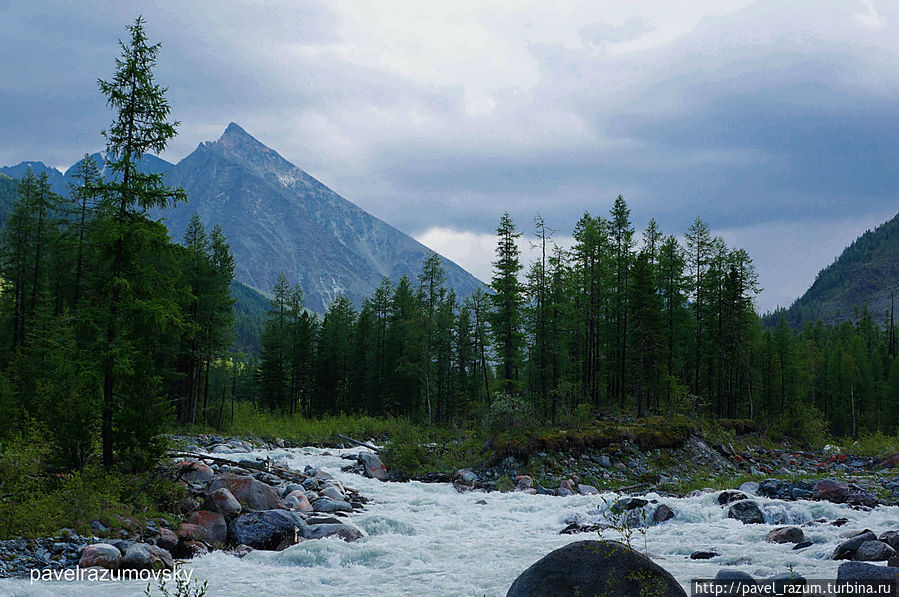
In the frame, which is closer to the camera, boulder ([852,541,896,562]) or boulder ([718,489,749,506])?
boulder ([852,541,896,562])

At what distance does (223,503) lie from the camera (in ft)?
45.6

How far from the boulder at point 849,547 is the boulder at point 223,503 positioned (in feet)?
44.4

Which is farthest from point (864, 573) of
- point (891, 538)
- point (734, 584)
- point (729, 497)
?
point (729, 497)

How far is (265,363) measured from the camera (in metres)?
62.0

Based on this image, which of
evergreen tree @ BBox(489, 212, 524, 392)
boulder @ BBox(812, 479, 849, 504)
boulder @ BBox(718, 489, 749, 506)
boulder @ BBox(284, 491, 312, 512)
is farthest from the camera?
evergreen tree @ BBox(489, 212, 524, 392)

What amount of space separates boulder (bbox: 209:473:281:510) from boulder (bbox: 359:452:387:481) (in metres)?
8.89

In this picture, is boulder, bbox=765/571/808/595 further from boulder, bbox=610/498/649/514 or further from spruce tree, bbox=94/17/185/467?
spruce tree, bbox=94/17/185/467

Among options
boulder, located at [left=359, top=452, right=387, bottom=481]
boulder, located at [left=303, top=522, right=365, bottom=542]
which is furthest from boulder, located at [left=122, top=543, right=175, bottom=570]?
boulder, located at [left=359, top=452, right=387, bottom=481]

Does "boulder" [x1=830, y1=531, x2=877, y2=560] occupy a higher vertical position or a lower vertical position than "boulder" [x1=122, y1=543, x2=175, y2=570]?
higher

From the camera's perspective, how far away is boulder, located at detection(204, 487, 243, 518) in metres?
13.8

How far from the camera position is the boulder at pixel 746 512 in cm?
1445

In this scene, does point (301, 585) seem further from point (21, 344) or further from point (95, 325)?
point (21, 344)

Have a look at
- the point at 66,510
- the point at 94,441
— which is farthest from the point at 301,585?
the point at 94,441

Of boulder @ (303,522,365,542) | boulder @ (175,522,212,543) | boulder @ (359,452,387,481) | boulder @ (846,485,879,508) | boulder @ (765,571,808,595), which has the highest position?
boulder @ (765,571,808,595)
